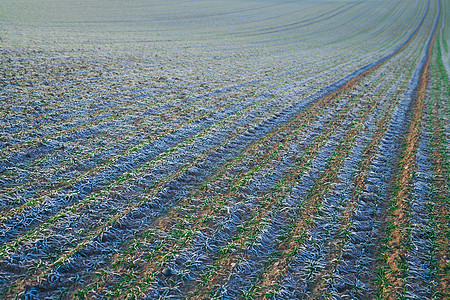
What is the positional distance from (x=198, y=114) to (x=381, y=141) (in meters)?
7.22

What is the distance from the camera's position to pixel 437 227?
636 cm

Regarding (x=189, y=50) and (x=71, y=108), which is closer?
(x=71, y=108)

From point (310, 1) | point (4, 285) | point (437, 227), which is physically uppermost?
point (310, 1)

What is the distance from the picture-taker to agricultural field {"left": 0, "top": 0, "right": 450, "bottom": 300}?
5.02 m

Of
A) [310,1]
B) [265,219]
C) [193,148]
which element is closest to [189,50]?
[193,148]

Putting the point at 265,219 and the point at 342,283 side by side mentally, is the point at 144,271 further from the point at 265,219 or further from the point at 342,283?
the point at 342,283

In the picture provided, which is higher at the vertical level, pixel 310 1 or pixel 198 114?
pixel 310 1

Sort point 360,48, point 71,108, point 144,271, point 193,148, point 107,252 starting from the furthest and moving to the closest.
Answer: point 360,48
point 71,108
point 193,148
point 107,252
point 144,271

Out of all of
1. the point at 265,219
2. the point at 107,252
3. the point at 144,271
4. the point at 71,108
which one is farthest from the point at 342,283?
the point at 71,108

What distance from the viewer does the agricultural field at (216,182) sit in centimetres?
502

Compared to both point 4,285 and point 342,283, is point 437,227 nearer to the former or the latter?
point 342,283

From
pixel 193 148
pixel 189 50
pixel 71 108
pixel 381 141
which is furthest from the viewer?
pixel 189 50

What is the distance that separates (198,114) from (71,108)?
5121 millimetres

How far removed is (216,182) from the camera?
7.70 m
